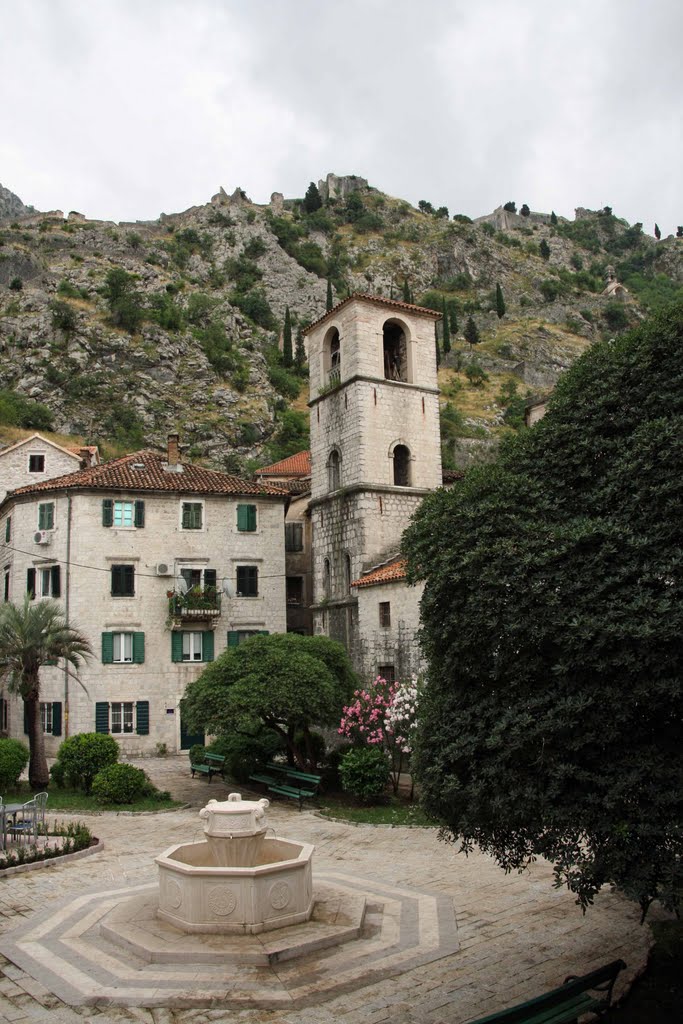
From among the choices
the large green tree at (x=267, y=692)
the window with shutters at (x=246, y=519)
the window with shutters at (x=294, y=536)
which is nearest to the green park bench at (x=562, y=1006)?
the large green tree at (x=267, y=692)

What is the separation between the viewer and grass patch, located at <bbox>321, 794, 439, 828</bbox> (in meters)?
17.5

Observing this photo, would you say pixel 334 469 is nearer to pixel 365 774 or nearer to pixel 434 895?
pixel 365 774

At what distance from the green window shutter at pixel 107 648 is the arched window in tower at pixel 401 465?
43.1 ft

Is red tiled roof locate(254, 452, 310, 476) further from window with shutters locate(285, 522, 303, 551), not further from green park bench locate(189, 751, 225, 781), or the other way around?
green park bench locate(189, 751, 225, 781)

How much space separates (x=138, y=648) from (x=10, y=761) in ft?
36.7

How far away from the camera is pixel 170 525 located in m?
32.2

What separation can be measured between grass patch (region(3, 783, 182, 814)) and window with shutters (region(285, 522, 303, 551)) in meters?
19.3

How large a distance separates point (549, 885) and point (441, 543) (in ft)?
24.2

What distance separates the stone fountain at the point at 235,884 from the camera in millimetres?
9648

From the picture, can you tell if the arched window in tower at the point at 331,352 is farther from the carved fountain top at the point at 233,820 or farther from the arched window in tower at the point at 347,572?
the carved fountain top at the point at 233,820

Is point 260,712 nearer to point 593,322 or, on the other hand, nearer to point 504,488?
point 504,488

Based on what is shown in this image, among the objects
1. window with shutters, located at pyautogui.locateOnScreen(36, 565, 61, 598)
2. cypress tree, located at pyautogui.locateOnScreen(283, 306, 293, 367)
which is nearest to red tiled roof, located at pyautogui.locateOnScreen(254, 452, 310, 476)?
window with shutters, located at pyautogui.locateOnScreen(36, 565, 61, 598)

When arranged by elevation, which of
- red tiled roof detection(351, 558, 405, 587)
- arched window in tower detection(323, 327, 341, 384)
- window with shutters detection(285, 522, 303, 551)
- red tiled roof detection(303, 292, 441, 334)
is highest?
red tiled roof detection(303, 292, 441, 334)

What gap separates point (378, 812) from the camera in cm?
1859
